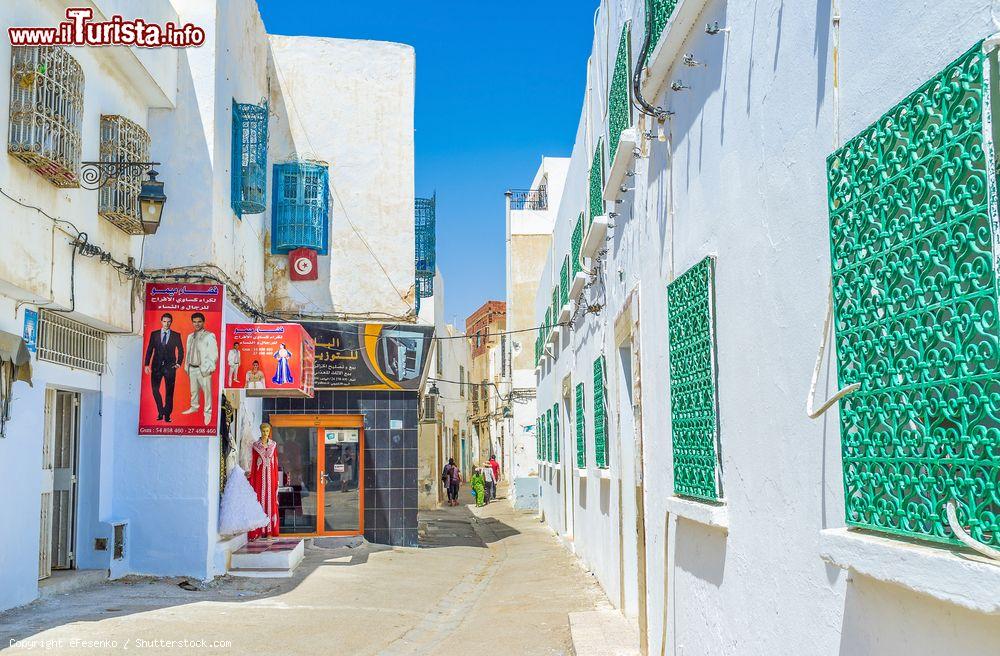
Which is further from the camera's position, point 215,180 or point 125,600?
point 215,180

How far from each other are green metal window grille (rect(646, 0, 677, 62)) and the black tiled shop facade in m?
11.0

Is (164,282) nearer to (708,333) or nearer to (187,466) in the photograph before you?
(187,466)

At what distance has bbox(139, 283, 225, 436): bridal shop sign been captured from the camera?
11.5 meters

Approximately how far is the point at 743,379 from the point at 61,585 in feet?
26.5

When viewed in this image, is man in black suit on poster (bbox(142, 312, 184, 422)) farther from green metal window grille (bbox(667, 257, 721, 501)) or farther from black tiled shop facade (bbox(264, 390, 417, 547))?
green metal window grille (bbox(667, 257, 721, 501))

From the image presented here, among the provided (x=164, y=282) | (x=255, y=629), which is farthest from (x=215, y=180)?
(x=255, y=629)

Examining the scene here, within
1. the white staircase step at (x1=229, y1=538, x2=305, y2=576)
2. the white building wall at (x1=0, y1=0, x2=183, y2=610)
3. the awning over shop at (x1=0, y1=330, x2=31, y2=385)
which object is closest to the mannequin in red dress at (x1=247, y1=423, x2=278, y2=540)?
the white staircase step at (x1=229, y1=538, x2=305, y2=576)

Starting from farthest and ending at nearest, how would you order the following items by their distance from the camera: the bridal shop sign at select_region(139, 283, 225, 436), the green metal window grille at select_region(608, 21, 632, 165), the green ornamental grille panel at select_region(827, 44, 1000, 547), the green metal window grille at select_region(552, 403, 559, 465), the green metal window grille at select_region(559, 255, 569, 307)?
1. the green metal window grille at select_region(552, 403, 559, 465)
2. the green metal window grille at select_region(559, 255, 569, 307)
3. the bridal shop sign at select_region(139, 283, 225, 436)
4. the green metal window grille at select_region(608, 21, 632, 165)
5. the green ornamental grille panel at select_region(827, 44, 1000, 547)

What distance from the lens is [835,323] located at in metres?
2.94

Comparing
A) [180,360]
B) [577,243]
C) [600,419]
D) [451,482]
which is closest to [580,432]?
[600,419]

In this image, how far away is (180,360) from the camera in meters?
11.6

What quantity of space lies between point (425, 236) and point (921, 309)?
15815 mm

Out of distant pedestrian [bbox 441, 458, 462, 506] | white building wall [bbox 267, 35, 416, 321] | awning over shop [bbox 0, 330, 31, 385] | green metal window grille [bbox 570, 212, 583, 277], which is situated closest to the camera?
awning over shop [bbox 0, 330, 31, 385]

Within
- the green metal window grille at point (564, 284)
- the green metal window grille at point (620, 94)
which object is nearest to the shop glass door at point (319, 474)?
the green metal window grille at point (564, 284)
